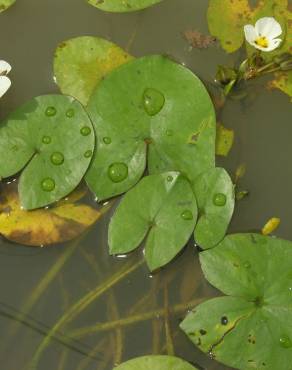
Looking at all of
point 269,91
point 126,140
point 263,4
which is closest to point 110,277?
point 126,140

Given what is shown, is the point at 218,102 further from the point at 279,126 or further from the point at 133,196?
the point at 133,196

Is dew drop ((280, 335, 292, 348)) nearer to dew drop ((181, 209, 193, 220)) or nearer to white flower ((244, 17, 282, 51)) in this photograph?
dew drop ((181, 209, 193, 220))

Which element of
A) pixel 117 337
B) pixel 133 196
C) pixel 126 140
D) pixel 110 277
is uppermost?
pixel 126 140

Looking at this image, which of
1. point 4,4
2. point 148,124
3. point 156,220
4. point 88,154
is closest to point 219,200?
point 156,220

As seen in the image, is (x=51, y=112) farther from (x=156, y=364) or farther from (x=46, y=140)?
(x=156, y=364)

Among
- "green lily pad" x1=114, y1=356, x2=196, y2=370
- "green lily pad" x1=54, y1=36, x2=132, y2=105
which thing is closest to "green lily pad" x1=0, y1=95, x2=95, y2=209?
"green lily pad" x1=54, y1=36, x2=132, y2=105
